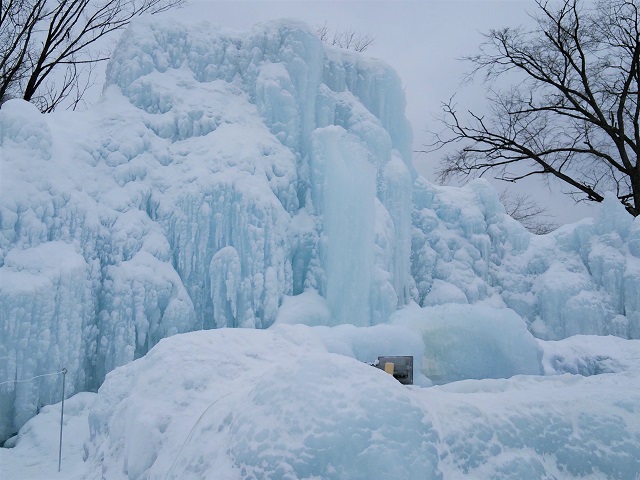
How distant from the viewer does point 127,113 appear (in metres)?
8.61

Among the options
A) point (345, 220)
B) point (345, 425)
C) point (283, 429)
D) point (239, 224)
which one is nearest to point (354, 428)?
point (345, 425)

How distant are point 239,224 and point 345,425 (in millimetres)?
5313

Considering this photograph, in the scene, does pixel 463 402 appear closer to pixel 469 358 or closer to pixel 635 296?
pixel 469 358

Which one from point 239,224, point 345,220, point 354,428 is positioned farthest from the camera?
point 345,220

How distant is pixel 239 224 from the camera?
7938mm

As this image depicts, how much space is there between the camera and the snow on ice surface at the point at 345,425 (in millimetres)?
2873

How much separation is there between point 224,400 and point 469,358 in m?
4.88

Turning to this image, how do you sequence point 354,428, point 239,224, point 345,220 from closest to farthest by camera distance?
point 354,428
point 239,224
point 345,220

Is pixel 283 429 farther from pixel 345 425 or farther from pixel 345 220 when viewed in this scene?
pixel 345 220

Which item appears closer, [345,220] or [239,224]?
[239,224]

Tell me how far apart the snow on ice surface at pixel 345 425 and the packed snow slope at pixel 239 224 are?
2.56 m

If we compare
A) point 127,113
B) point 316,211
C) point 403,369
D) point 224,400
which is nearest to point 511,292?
point 316,211

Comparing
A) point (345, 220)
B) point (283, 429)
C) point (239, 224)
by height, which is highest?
point (345, 220)

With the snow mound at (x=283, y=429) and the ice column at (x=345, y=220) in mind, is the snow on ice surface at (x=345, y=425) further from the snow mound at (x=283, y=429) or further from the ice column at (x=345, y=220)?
the ice column at (x=345, y=220)
